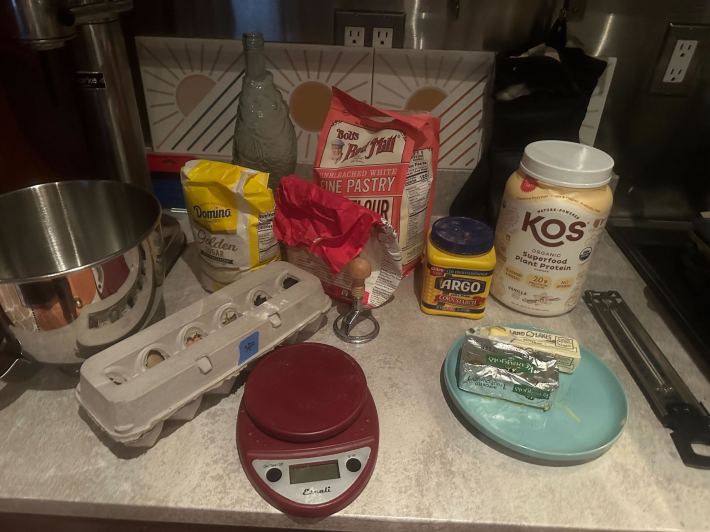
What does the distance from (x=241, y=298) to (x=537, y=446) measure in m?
0.38

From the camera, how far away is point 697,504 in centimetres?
52

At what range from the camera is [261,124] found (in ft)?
2.45

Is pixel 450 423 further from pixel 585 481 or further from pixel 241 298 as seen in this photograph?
pixel 241 298

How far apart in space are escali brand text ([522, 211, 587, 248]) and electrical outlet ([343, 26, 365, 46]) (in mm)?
395

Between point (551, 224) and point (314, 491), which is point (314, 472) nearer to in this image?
point (314, 491)

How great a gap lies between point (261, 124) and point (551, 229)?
43 cm

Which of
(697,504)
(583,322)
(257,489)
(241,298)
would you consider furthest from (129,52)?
(697,504)

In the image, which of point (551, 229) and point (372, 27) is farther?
point (372, 27)

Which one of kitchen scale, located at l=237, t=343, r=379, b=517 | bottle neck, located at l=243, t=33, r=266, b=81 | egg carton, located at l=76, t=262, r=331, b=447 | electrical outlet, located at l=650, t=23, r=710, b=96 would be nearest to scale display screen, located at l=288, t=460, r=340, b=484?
kitchen scale, located at l=237, t=343, r=379, b=517

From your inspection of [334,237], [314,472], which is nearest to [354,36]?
[334,237]

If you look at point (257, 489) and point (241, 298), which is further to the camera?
point (241, 298)

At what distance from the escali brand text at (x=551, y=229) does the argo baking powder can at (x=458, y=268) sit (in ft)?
0.19

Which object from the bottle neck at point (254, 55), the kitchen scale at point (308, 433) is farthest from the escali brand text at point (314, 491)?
the bottle neck at point (254, 55)

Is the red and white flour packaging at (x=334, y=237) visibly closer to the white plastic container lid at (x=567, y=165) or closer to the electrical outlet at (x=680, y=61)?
the white plastic container lid at (x=567, y=165)
